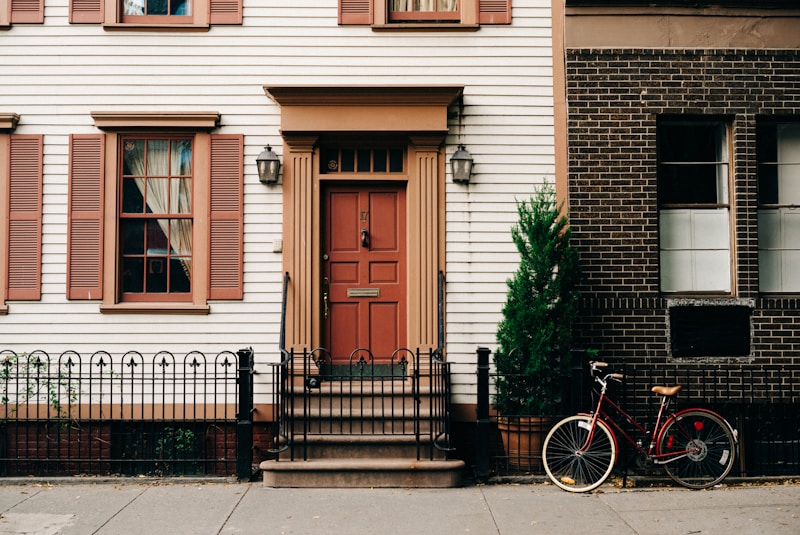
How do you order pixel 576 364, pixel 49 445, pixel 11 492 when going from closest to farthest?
pixel 11 492
pixel 576 364
pixel 49 445

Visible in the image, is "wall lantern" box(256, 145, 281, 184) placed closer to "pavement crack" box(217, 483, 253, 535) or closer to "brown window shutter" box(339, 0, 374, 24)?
"brown window shutter" box(339, 0, 374, 24)

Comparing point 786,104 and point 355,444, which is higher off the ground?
point 786,104

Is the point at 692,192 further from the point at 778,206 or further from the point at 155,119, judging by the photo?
the point at 155,119

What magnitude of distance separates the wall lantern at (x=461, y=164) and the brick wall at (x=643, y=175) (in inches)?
45.0

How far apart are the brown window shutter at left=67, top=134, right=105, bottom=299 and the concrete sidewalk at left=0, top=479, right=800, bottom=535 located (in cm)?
Answer: 220

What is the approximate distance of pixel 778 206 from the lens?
28.3 feet

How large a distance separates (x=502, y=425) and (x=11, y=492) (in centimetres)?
477

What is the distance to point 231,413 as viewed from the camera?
831 cm

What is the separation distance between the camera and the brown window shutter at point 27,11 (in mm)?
8555

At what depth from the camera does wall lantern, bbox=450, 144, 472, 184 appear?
8375 millimetres

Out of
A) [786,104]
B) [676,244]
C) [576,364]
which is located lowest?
[576,364]

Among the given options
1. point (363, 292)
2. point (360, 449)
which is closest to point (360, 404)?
point (360, 449)

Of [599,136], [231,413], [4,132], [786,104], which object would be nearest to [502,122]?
[599,136]

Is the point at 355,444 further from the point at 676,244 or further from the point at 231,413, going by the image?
the point at 676,244
